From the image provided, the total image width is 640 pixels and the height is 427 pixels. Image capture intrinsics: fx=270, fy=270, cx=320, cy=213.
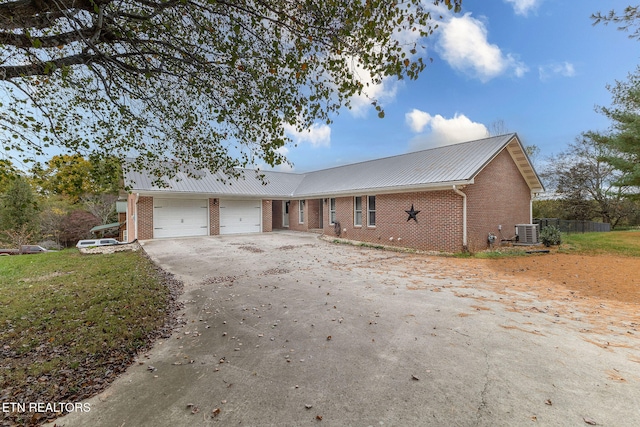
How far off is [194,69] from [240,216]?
13.3 meters

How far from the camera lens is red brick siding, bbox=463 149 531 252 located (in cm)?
1070

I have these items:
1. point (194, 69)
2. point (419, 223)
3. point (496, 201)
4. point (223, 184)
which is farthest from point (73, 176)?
point (496, 201)

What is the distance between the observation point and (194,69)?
5.20m

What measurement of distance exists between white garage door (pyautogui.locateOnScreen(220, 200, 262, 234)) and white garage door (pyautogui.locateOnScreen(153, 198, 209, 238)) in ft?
3.45

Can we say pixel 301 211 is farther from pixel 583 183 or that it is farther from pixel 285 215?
pixel 583 183

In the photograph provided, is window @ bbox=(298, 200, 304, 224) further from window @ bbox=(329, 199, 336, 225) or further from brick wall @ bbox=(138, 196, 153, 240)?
brick wall @ bbox=(138, 196, 153, 240)

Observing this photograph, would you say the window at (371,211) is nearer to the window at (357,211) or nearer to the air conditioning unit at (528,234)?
the window at (357,211)

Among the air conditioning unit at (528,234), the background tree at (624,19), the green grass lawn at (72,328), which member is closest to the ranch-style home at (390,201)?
the air conditioning unit at (528,234)

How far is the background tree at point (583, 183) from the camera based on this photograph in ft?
74.0

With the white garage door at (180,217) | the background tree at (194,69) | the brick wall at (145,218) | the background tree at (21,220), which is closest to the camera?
the background tree at (194,69)

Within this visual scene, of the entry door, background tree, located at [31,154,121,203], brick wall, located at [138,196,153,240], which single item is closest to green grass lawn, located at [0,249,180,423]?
background tree, located at [31,154,121,203]

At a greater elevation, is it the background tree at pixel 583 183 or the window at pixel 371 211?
the background tree at pixel 583 183

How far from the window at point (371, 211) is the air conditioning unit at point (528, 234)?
6.51 meters

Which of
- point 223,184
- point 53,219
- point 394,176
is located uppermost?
point 223,184
